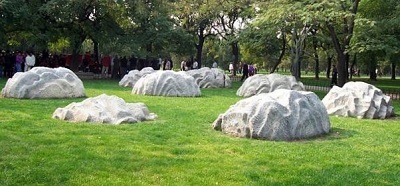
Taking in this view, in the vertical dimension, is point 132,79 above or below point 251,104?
above

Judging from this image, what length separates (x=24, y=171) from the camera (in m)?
6.38

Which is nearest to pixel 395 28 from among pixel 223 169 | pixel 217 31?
pixel 223 169

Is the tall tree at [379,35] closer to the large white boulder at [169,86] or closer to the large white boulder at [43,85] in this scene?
the large white boulder at [169,86]

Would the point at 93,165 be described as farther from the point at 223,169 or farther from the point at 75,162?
the point at 223,169

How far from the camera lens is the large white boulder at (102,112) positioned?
10578mm

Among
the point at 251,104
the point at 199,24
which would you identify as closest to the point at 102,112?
the point at 251,104

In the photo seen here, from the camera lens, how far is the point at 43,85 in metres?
15.7

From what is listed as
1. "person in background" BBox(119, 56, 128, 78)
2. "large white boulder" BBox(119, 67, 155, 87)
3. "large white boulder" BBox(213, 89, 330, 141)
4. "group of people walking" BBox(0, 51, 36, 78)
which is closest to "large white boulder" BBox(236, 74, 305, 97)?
"large white boulder" BBox(119, 67, 155, 87)

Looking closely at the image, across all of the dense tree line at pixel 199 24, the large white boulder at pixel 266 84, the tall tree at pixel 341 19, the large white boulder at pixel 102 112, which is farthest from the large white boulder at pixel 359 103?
the large white boulder at pixel 266 84

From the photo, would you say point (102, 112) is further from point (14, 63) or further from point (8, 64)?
point (14, 63)

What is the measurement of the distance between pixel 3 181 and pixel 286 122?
17.0 ft

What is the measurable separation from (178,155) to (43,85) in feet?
30.3

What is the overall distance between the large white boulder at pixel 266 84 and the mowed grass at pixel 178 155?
915 centimetres

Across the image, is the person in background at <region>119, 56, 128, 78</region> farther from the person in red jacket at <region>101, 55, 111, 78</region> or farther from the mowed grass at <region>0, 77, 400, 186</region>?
the mowed grass at <region>0, 77, 400, 186</region>
